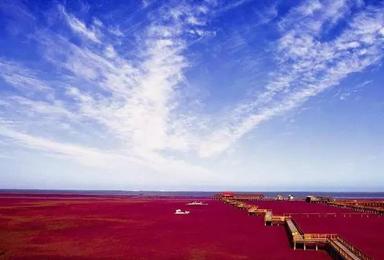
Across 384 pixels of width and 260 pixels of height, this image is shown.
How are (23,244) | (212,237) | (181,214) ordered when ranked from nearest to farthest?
(23,244) < (212,237) < (181,214)

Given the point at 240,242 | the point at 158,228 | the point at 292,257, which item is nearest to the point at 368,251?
the point at 292,257

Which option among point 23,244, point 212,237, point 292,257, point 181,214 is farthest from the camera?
point 181,214

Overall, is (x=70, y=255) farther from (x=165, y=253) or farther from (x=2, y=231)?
(x=2, y=231)

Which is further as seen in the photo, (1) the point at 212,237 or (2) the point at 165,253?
(1) the point at 212,237

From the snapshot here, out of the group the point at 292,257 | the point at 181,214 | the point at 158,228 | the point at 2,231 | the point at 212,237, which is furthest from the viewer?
the point at 181,214

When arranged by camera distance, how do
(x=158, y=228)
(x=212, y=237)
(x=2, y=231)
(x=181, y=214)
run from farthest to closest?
(x=181, y=214)
(x=158, y=228)
(x=2, y=231)
(x=212, y=237)

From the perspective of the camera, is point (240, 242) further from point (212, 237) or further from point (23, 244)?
point (23, 244)

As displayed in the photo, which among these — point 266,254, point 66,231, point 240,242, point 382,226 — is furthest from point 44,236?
point 382,226

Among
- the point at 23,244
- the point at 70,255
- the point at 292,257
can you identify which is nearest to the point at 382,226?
the point at 292,257

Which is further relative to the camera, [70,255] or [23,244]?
[23,244]
